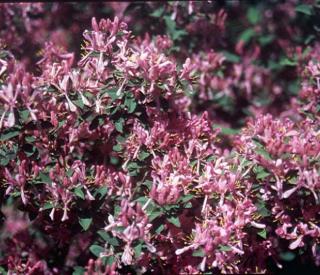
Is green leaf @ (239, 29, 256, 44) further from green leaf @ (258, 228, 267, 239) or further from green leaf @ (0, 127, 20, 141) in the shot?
green leaf @ (0, 127, 20, 141)

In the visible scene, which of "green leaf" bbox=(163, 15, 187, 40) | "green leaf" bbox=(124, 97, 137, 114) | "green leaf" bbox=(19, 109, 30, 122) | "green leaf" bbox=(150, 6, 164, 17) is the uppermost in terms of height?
→ "green leaf" bbox=(124, 97, 137, 114)

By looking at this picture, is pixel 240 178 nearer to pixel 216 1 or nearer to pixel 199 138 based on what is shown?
pixel 199 138

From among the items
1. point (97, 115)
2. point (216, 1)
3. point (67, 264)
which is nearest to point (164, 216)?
point (97, 115)

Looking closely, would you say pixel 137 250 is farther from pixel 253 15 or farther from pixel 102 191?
Result: pixel 253 15

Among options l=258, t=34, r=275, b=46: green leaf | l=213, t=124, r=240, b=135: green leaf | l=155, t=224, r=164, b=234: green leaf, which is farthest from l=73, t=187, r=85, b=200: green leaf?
l=258, t=34, r=275, b=46: green leaf

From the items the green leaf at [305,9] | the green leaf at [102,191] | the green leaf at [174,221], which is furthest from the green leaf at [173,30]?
the green leaf at [174,221]

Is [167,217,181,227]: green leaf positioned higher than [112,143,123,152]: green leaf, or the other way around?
[112,143,123,152]: green leaf

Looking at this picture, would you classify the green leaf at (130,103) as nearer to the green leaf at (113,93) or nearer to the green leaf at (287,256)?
the green leaf at (113,93)
